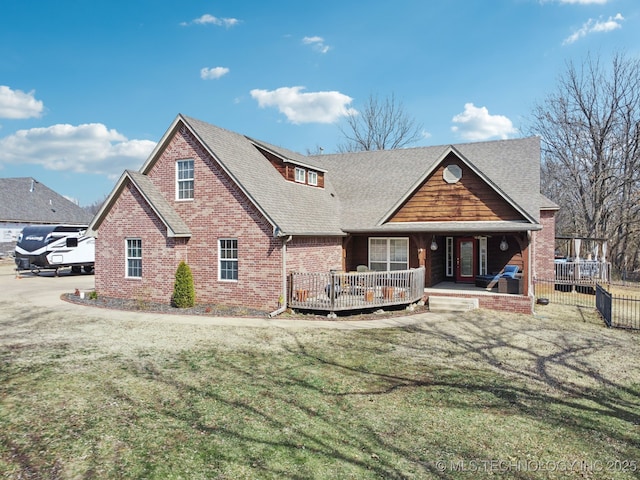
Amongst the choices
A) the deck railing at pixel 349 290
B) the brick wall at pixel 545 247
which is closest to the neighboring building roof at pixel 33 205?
the deck railing at pixel 349 290

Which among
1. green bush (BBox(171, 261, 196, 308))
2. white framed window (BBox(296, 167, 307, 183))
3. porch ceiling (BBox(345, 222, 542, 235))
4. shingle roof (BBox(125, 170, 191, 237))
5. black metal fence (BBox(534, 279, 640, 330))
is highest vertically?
white framed window (BBox(296, 167, 307, 183))

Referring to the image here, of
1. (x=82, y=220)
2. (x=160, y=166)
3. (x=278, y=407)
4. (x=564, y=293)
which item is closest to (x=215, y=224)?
(x=160, y=166)

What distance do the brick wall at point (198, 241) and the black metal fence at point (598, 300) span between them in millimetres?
11287

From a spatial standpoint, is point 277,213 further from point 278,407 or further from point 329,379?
point 278,407

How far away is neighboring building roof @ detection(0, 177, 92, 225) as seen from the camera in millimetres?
42562

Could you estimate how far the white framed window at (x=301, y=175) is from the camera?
2059 cm

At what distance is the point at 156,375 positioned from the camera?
864 cm

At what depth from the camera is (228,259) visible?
1680 centimetres

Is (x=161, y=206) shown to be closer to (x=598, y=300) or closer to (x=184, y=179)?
(x=184, y=179)

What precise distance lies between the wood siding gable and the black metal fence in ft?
13.8

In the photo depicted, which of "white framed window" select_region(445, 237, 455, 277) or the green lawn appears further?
"white framed window" select_region(445, 237, 455, 277)

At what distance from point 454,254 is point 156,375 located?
16.1 m

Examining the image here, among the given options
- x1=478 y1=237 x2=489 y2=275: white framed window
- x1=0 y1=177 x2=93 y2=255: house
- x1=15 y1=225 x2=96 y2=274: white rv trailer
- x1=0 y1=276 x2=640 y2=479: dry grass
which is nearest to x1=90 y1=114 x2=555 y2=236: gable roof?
x1=478 y1=237 x2=489 y2=275: white framed window

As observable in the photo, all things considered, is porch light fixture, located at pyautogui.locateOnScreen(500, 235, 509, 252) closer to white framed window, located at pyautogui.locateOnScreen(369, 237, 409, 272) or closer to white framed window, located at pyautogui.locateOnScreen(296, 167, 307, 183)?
white framed window, located at pyautogui.locateOnScreen(369, 237, 409, 272)
